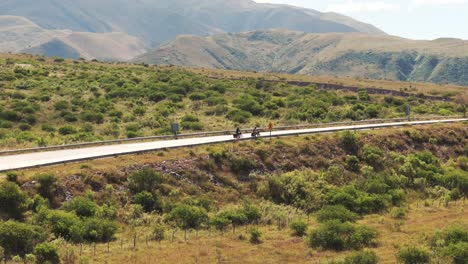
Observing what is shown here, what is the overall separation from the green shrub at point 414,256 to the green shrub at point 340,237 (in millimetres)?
2910

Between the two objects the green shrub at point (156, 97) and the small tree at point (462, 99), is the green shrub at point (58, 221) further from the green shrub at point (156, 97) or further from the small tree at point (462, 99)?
the small tree at point (462, 99)

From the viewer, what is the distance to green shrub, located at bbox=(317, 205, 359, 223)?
2620cm

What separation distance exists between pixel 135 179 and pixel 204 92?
44.1 metres

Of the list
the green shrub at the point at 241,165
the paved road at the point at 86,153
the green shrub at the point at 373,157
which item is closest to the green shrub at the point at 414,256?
the green shrub at the point at 241,165

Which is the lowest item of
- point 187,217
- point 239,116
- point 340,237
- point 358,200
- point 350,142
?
point 358,200

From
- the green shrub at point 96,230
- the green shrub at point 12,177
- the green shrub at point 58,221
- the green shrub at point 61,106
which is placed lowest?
the green shrub at point 96,230

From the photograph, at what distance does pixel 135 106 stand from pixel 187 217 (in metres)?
36.6

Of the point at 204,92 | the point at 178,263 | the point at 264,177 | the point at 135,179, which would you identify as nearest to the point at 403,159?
the point at 264,177

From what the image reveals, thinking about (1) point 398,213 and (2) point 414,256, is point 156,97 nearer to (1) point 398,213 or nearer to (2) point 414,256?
(1) point 398,213

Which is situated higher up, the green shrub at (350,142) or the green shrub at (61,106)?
the green shrub at (61,106)

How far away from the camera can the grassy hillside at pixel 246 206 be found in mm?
21125

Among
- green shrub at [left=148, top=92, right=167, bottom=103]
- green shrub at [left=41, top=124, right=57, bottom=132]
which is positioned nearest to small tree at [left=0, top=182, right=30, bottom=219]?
green shrub at [left=41, top=124, right=57, bottom=132]

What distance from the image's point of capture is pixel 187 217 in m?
24.6

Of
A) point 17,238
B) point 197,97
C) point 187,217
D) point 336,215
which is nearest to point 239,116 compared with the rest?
point 197,97
